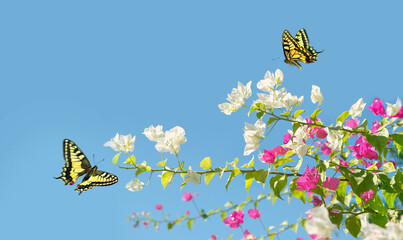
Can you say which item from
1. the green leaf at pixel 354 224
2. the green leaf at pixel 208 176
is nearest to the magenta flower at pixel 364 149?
the green leaf at pixel 354 224

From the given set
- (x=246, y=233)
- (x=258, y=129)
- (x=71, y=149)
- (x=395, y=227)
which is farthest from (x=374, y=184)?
(x=71, y=149)

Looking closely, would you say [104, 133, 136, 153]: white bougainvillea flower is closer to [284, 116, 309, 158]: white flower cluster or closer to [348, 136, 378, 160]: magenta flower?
Answer: [284, 116, 309, 158]: white flower cluster

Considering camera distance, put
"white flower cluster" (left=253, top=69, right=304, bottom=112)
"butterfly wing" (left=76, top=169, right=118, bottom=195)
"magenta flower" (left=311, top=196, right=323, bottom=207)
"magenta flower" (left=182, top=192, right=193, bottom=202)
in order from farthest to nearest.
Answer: "magenta flower" (left=182, top=192, right=193, bottom=202) < "butterfly wing" (left=76, top=169, right=118, bottom=195) < "magenta flower" (left=311, top=196, right=323, bottom=207) < "white flower cluster" (left=253, top=69, right=304, bottom=112)

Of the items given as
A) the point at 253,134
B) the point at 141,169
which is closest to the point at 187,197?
the point at 141,169

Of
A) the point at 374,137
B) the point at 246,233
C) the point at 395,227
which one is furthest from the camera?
the point at 246,233

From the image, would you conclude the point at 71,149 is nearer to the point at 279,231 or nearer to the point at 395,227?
the point at 279,231

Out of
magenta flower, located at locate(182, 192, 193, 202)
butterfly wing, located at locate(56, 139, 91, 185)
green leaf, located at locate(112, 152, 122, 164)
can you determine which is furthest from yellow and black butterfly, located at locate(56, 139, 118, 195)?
magenta flower, located at locate(182, 192, 193, 202)
